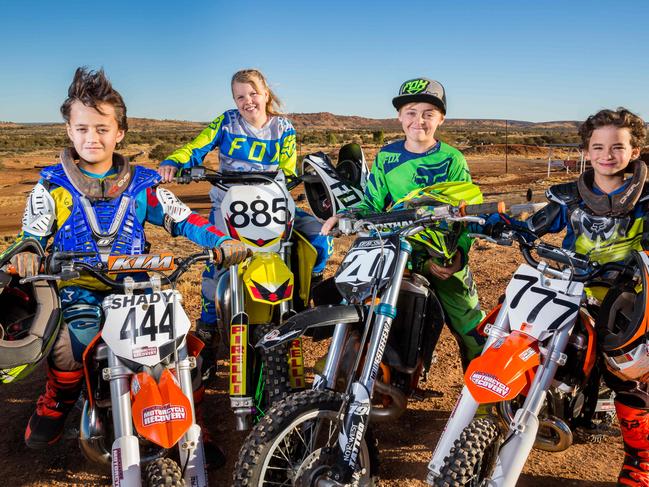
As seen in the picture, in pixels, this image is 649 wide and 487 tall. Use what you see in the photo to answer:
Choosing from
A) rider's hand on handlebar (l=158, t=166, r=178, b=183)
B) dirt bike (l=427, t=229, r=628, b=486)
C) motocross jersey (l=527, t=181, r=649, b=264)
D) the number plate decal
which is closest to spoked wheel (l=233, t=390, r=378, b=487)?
dirt bike (l=427, t=229, r=628, b=486)

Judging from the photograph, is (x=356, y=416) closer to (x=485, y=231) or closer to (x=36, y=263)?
(x=485, y=231)

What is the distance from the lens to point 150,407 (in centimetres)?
252

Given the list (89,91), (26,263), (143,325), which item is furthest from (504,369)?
(89,91)

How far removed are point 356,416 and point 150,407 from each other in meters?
0.89

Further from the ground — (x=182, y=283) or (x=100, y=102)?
(x=100, y=102)

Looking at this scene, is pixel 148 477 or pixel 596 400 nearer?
pixel 148 477

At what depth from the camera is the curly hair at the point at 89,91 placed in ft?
11.2

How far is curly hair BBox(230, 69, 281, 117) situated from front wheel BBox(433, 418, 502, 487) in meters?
3.05

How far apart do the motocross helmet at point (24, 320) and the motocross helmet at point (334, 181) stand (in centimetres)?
171

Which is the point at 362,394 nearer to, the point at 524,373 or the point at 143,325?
the point at 524,373

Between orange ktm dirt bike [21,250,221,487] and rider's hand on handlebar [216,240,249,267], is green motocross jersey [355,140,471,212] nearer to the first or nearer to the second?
rider's hand on handlebar [216,240,249,267]

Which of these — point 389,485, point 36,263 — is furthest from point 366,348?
point 36,263

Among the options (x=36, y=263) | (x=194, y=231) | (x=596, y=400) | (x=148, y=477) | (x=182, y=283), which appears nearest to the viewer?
(x=148, y=477)

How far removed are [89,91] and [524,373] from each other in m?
2.79
